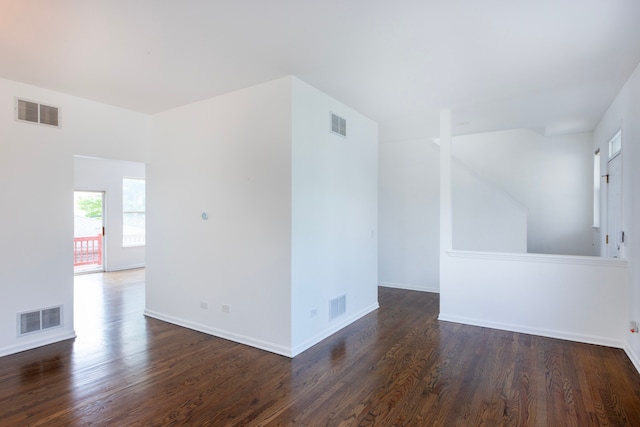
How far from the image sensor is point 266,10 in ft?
7.30

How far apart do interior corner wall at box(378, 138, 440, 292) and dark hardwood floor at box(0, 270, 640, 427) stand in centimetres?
200

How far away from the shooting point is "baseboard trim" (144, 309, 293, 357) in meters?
3.43

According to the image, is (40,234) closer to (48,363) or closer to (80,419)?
(48,363)

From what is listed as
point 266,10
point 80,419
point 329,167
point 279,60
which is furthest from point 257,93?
point 80,419

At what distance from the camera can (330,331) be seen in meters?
3.96

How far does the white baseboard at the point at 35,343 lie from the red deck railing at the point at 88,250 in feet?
16.5

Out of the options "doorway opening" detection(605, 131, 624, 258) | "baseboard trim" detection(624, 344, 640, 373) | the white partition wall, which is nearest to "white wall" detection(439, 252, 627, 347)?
"baseboard trim" detection(624, 344, 640, 373)

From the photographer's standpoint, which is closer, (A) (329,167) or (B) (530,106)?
(A) (329,167)

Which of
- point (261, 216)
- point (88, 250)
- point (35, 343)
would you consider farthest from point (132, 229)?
point (261, 216)

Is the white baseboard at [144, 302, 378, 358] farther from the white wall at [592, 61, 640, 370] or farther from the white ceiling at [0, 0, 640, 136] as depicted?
the white wall at [592, 61, 640, 370]

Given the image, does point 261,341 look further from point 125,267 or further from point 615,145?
point 125,267

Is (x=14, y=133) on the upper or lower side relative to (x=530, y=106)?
lower

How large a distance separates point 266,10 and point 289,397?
273 centimetres

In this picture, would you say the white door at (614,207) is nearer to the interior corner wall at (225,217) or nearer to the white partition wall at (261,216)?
the white partition wall at (261,216)
